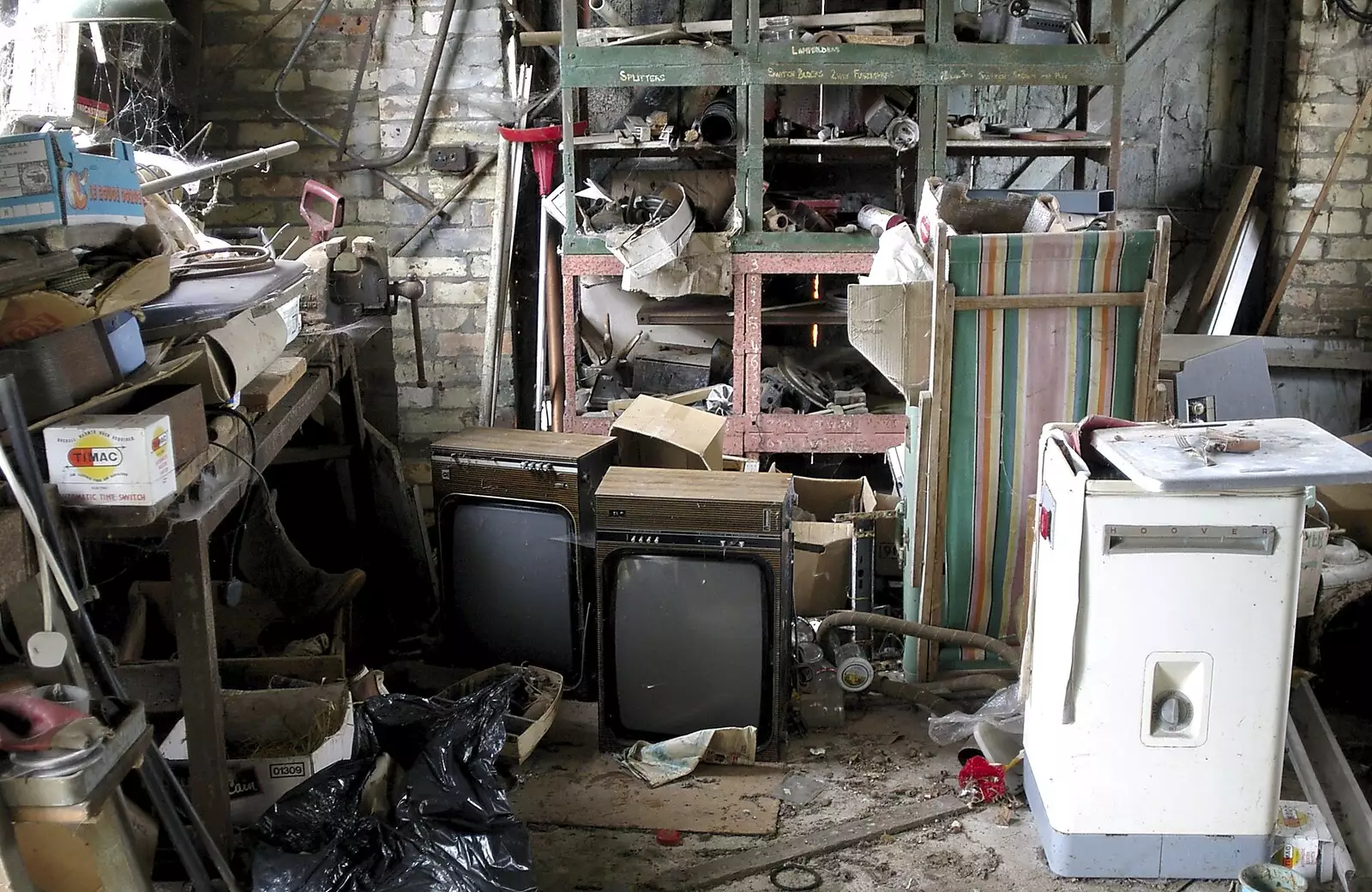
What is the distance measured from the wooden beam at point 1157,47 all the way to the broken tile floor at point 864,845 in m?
2.98

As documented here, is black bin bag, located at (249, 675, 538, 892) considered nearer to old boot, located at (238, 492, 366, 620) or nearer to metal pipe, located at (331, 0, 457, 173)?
old boot, located at (238, 492, 366, 620)

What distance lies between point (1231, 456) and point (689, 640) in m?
1.35

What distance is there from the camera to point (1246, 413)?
441 cm

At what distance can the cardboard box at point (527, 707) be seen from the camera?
3.03m

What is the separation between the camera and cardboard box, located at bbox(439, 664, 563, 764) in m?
3.03

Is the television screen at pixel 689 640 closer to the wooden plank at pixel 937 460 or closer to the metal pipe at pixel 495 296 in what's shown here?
the wooden plank at pixel 937 460

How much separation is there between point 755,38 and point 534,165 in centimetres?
123

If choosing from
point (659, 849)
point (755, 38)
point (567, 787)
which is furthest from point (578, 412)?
point (659, 849)

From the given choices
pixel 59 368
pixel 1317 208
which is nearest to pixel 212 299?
pixel 59 368

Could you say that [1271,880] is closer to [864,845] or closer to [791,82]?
[864,845]

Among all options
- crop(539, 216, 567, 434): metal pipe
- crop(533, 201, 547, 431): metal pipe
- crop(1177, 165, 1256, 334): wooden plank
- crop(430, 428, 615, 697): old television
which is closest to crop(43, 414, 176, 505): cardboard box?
crop(430, 428, 615, 697): old television

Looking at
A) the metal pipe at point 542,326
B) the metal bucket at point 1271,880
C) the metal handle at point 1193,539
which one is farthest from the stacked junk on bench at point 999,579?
the metal pipe at point 542,326

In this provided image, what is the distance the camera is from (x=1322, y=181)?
496 cm

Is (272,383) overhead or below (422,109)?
below
